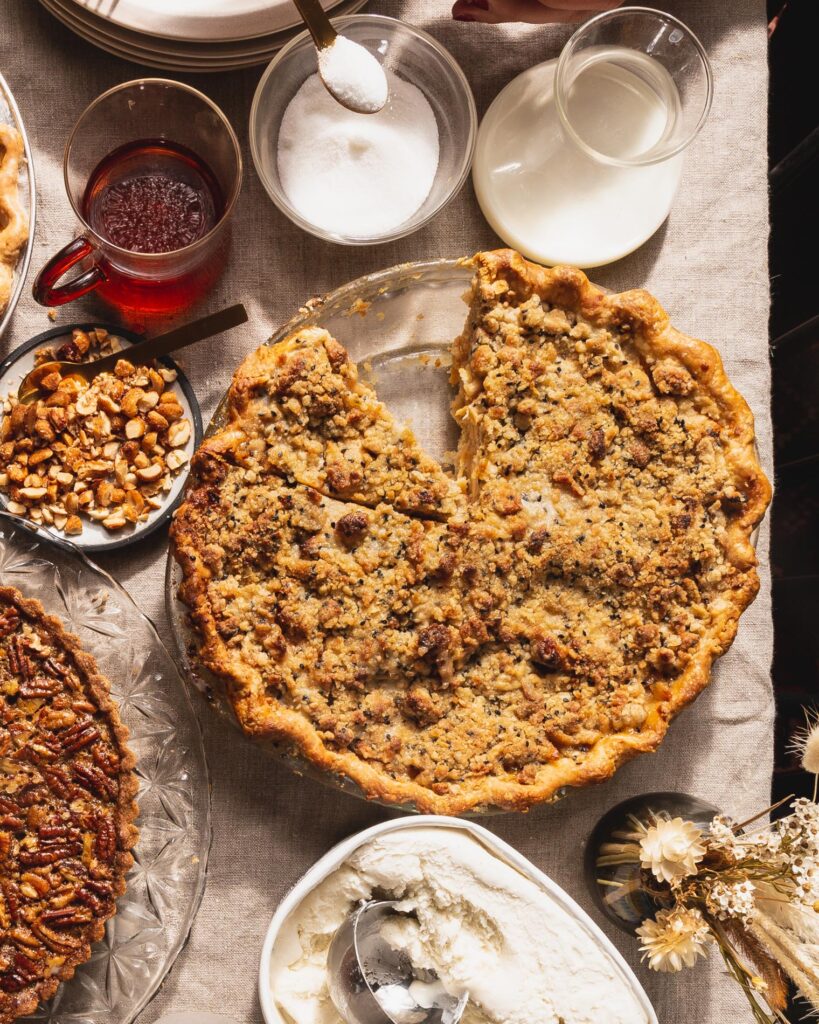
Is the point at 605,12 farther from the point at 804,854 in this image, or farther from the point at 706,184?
the point at 804,854

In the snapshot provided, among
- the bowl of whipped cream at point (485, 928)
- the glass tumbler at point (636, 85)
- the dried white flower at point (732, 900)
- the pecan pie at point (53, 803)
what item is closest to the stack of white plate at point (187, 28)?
the glass tumbler at point (636, 85)

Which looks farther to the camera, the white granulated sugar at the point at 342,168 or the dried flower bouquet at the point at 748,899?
the white granulated sugar at the point at 342,168

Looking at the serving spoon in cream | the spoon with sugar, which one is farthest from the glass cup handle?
the serving spoon in cream

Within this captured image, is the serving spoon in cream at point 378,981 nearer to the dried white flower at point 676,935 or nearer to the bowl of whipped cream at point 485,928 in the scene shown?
the bowl of whipped cream at point 485,928

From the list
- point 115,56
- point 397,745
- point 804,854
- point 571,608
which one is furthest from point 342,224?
point 804,854

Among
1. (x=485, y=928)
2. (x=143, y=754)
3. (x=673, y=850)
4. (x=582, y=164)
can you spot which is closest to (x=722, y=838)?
(x=673, y=850)

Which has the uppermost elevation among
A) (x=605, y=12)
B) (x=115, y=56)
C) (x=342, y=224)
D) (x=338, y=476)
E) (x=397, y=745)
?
(x=605, y=12)
